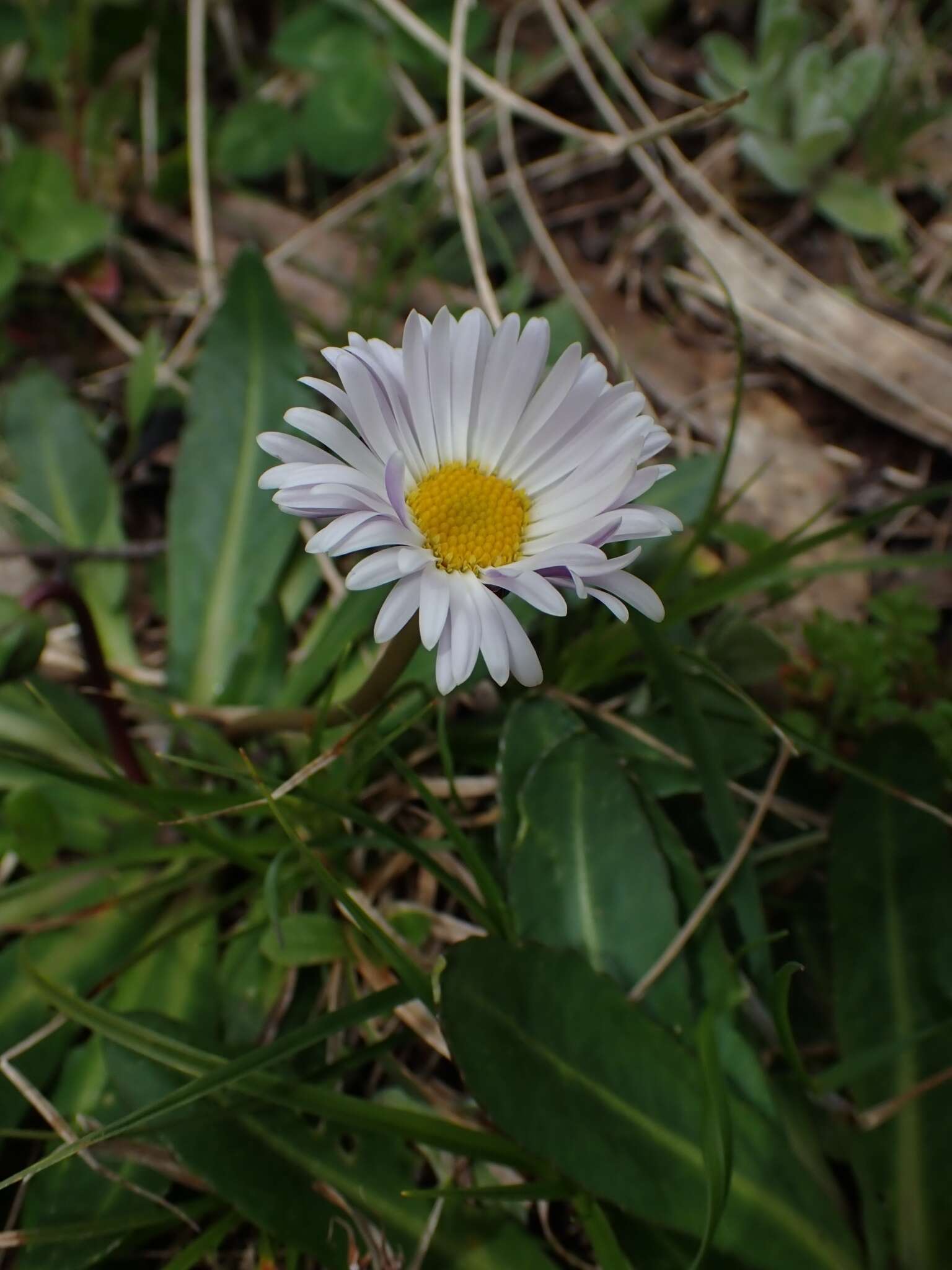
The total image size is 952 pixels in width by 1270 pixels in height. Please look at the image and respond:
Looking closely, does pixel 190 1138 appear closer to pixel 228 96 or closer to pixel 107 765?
pixel 107 765

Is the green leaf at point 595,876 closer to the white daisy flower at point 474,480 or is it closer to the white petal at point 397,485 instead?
the white daisy flower at point 474,480

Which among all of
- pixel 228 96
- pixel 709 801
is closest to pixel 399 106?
pixel 228 96

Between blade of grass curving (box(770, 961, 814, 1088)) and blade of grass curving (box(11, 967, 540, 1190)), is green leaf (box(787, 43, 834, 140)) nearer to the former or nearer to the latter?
blade of grass curving (box(770, 961, 814, 1088))

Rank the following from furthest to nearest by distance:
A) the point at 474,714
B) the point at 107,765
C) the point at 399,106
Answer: the point at 399,106 → the point at 474,714 → the point at 107,765

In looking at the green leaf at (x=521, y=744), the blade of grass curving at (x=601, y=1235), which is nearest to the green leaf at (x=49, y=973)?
the green leaf at (x=521, y=744)

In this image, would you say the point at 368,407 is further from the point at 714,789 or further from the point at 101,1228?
the point at 101,1228

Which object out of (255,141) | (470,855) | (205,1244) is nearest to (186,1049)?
(205,1244)
